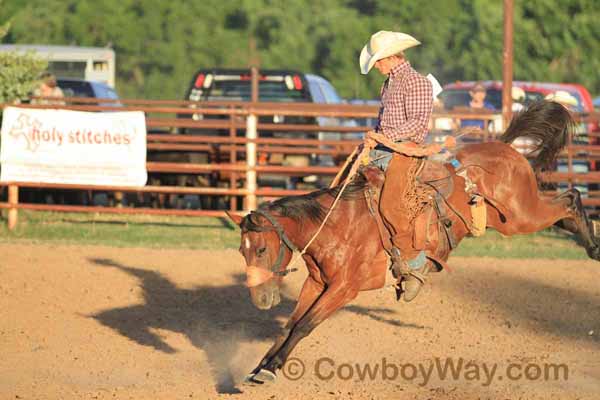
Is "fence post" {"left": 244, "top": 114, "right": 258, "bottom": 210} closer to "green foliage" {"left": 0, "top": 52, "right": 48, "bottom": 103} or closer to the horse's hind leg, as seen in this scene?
"green foliage" {"left": 0, "top": 52, "right": 48, "bottom": 103}

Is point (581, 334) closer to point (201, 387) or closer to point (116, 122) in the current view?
point (201, 387)

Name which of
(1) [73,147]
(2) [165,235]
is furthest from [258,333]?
(1) [73,147]

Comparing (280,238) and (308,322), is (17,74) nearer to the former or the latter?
(280,238)

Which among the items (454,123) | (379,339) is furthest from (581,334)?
(454,123)

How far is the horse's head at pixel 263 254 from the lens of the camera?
262 inches

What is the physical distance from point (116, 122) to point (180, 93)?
23177 millimetres

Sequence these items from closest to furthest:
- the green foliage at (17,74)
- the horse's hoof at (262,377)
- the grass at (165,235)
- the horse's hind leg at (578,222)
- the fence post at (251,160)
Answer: the horse's hoof at (262,377), the horse's hind leg at (578,222), the grass at (165,235), the fence post at (251,160), the green foliage at (17,74)

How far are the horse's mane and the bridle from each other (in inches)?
3.4

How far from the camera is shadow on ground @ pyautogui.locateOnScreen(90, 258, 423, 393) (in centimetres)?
842

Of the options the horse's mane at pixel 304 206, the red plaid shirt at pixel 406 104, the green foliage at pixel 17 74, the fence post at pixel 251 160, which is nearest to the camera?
the horse's mane at pixel 304 206

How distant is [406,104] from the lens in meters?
7.37

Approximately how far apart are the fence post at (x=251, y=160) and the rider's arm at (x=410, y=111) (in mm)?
6606

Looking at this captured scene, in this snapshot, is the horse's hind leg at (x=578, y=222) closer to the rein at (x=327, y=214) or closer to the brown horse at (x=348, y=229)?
the brown horse at (x=348, y=229)

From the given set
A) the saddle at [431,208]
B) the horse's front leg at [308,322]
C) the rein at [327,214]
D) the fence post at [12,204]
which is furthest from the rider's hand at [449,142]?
the fence post at [12,204]
